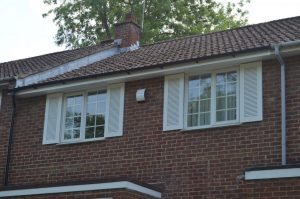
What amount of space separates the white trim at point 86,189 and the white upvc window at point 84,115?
2234 millimetres

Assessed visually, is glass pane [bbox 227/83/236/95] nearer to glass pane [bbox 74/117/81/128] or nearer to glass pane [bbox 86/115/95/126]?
glass pane [bbox 86/115/95/126]

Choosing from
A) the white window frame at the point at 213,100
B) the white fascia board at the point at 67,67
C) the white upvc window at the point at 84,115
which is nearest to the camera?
the white window frame at the point at 213,100

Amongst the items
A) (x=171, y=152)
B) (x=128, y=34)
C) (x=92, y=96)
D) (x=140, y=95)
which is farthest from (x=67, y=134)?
(x=128, y=34)

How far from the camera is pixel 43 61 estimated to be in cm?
2414

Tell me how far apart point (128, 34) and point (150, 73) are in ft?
21.7

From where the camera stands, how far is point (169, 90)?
16766 mm

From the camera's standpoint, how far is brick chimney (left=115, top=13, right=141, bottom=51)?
75.8 feet

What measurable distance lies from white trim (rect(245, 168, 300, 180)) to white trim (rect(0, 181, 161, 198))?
281 centimetres

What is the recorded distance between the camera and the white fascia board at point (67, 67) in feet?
63.9

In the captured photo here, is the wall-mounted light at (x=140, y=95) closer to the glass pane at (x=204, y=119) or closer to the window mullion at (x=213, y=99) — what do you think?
the glass pane at (x=204, y=119)

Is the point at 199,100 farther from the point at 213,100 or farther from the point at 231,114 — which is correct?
the point at 231,114

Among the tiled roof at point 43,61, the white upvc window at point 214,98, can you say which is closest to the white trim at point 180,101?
the white upvc window at point 214,98

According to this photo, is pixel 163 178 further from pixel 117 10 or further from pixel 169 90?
pixel 117 10

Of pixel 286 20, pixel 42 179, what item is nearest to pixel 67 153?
pixel 42 179
